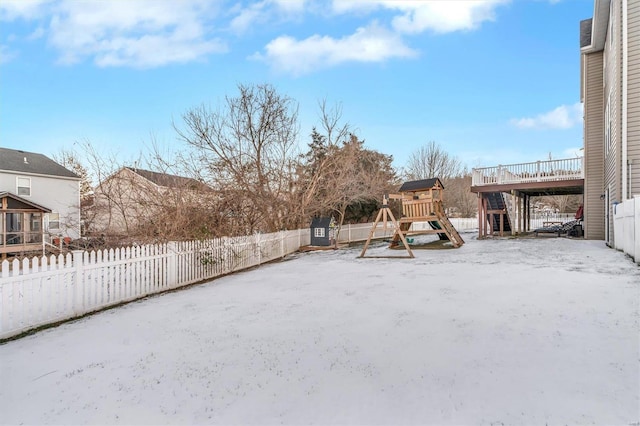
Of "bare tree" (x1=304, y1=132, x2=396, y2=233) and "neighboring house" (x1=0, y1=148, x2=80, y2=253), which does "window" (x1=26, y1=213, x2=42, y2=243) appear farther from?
"bare tree" (x1=304, y1=132, x2=396, y2=233)

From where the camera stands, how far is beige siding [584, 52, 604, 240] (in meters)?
13.5

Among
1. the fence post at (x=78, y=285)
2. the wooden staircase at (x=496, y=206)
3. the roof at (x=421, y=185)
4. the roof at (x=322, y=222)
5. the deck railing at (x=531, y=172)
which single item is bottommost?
the fence post at (x=78, y=285)

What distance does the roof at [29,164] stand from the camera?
20516 millimetres

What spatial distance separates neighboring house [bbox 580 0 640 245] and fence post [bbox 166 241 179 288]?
442 inches

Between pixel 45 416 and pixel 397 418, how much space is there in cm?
253

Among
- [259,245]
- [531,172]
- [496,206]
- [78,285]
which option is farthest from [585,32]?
[78,285]

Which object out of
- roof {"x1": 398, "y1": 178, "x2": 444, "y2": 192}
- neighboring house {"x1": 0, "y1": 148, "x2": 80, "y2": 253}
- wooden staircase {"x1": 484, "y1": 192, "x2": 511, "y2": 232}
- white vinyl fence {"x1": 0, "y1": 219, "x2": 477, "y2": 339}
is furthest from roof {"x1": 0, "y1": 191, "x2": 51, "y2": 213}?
wooden staircase {"x1": 484, "y1": 192, "x2": 511, "y2": 232}

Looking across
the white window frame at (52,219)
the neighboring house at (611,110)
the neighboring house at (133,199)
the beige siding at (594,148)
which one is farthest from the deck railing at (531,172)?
the white window frame at (52,219)

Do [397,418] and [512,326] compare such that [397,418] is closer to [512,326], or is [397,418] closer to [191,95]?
[512,326]

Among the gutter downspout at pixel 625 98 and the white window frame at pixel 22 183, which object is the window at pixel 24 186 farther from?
the gutter downspout at pixel 625 98

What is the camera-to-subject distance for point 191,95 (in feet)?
44.0

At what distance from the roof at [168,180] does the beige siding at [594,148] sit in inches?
562

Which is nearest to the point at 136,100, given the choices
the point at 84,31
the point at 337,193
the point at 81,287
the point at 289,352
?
the point at 84,31

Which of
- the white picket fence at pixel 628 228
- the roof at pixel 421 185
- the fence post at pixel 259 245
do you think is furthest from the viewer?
the roof at pixel 421 185
